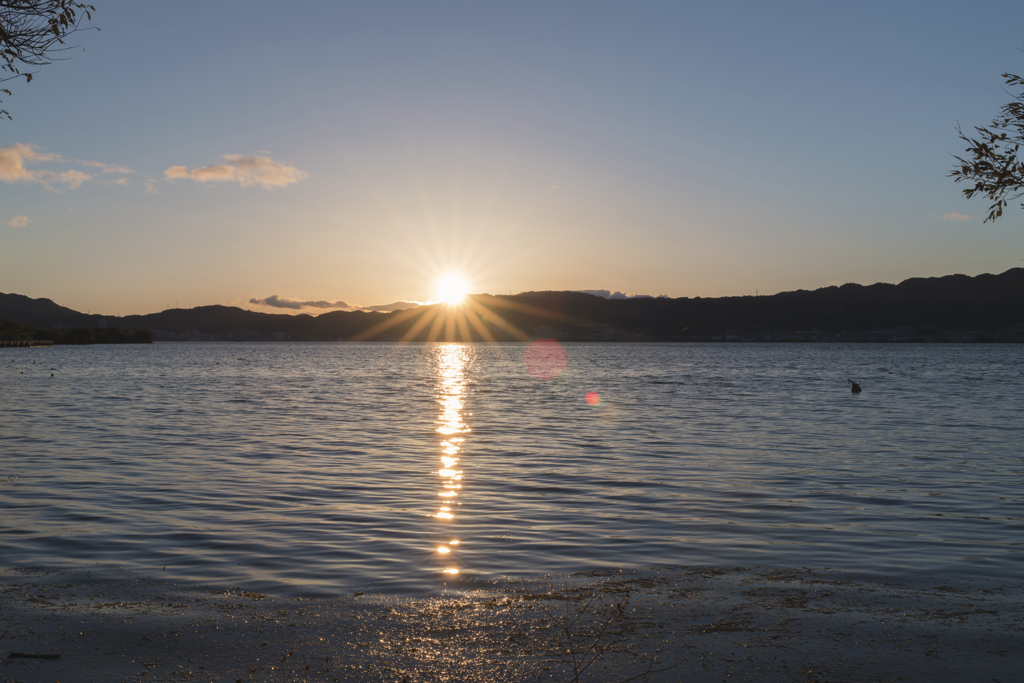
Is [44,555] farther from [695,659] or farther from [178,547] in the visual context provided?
[695,659]

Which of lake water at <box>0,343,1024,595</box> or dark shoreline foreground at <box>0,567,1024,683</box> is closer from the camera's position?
dark shoreline foreground at <box>0,567,1024,683</box>

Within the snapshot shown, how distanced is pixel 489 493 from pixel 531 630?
9918mm

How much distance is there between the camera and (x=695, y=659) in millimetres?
7676

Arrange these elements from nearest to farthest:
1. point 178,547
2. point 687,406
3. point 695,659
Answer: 1. point 695,659
2. point 178,547
3. point 687,406

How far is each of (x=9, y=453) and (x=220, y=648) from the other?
21.5 metres

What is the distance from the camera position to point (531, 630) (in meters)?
8.53

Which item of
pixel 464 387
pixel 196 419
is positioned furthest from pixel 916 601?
pixel 464 387

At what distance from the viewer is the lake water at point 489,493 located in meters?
12.3

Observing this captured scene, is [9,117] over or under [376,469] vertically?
over

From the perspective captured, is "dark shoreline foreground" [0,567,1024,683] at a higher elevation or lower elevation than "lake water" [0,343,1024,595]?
higher

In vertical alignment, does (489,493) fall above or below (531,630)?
below

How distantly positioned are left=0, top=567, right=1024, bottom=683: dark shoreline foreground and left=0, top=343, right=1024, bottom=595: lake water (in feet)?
3.53

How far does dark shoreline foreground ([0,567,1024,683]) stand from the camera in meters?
7.36

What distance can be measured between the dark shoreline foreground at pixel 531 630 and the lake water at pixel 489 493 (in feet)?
3.53
